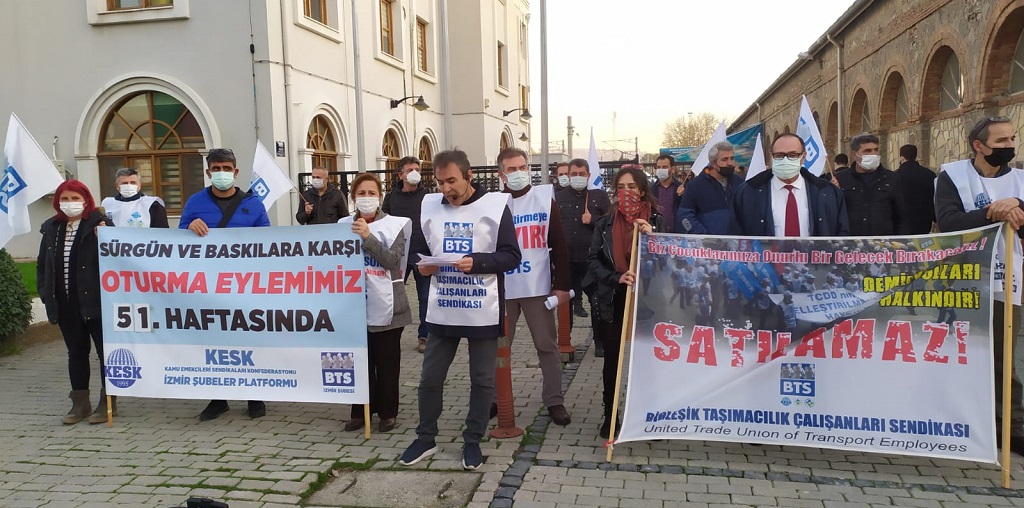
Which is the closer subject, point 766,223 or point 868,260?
point 868,260

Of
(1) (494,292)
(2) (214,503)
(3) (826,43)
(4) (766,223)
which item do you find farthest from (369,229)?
(3) (826,43)

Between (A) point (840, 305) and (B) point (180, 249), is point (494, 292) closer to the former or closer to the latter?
(A) point (840, 305)

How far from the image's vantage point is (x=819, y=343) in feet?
15.3

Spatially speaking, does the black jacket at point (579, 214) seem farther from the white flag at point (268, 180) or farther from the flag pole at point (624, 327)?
the white flag at point (268, 180)

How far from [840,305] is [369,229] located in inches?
125

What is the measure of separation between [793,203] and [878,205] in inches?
80.8

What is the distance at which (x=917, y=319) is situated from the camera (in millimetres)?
4535

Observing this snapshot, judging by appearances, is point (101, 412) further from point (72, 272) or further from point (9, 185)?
point (9, 185)

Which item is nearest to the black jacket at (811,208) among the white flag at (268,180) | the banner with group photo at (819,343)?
the banner with group photo at (819,343)

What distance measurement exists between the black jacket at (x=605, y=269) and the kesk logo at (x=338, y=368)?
70.3 inches

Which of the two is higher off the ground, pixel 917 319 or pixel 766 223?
pixel 766 223

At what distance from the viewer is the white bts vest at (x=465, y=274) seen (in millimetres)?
4762

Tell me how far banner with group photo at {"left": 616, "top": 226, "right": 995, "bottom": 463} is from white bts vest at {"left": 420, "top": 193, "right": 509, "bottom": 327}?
3.13 ft

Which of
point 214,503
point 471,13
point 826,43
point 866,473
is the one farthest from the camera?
point 471,13
